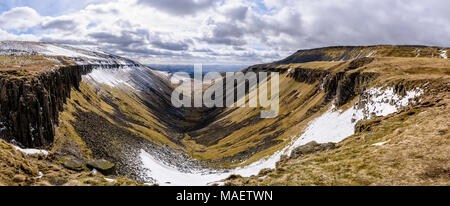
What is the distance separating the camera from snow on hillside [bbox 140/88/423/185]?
1581 inches

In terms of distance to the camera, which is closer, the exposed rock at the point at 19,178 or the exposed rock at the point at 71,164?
the exposed rock at the point at 19,178

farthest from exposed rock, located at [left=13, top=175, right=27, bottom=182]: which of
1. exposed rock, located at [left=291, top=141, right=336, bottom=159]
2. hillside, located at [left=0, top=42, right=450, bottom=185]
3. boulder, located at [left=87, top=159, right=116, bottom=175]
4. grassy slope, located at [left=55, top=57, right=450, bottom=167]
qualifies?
exposed rock, located at [left=291, top=141, right=336, bottom=159]

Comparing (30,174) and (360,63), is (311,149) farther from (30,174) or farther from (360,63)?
(360,63)

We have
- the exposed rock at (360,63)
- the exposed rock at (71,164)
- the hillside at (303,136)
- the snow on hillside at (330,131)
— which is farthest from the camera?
the exposed rock at (360,63)

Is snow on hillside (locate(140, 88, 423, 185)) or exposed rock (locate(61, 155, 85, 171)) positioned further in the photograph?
snow on hillside (locate(140, 88, 423, 185))

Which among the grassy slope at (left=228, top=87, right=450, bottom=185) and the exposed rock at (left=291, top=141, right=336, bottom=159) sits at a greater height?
the grassy slope at (left=228, top=87, right=450, bottom=185)

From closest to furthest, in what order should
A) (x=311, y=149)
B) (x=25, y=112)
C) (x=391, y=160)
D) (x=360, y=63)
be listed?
(x=391, y=160) → (x=311, y=149) → (x=25, y=112) → (x=360, y=63)

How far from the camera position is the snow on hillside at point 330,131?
40156 mm

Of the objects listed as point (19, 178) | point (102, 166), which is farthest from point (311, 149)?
point (102, 166)

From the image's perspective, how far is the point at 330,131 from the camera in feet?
167

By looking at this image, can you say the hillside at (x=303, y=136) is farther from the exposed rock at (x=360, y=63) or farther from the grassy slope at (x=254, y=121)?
the grassy slope at (x=254, y=121)

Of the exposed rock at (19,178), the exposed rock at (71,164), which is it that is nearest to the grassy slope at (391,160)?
the exposed rock at (19,178)

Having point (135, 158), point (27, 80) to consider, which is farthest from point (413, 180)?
point (135, 158)

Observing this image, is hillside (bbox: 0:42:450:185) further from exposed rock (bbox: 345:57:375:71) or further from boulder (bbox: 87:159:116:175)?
boulder (bbox: 87:159:116:175)
